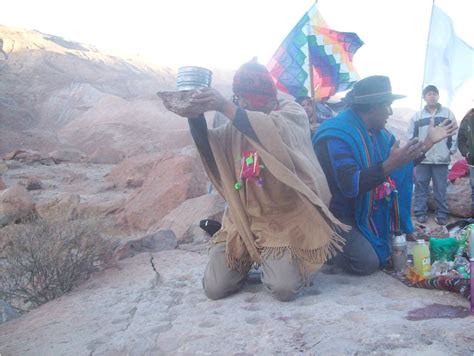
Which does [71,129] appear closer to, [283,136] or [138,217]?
[138,217]

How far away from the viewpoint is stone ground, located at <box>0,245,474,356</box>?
91.5 inches

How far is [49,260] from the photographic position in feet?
13.6

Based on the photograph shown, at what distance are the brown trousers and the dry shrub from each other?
1.43 m

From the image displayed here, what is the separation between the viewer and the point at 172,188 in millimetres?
7410

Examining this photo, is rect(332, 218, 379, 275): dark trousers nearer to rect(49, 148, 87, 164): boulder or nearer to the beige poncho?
the beige poncho

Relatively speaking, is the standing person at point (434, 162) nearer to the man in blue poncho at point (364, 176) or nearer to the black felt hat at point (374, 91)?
the man in blue poncho at point (364, 176)

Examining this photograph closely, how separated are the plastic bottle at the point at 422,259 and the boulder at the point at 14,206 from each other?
6.42 m

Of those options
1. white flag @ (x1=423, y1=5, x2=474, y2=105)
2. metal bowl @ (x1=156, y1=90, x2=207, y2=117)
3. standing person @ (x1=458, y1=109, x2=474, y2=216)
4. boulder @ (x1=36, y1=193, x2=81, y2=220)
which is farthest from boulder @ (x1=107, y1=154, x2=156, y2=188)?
metal bowl @ (x1=156, y1=90, x2=207, y2=117)

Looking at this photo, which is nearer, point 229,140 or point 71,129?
point 229,140

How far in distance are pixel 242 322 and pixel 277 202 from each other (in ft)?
2.75

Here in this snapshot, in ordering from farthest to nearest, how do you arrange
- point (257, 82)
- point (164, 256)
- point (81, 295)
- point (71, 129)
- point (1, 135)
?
point (71, 129)
point (1, 135)
point (164, 256)
point (81, 295)
point (257, 82)

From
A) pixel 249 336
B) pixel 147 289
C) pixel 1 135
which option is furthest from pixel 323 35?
pixel 1 135

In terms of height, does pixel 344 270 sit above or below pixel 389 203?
below

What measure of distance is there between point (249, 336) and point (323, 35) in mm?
5004
